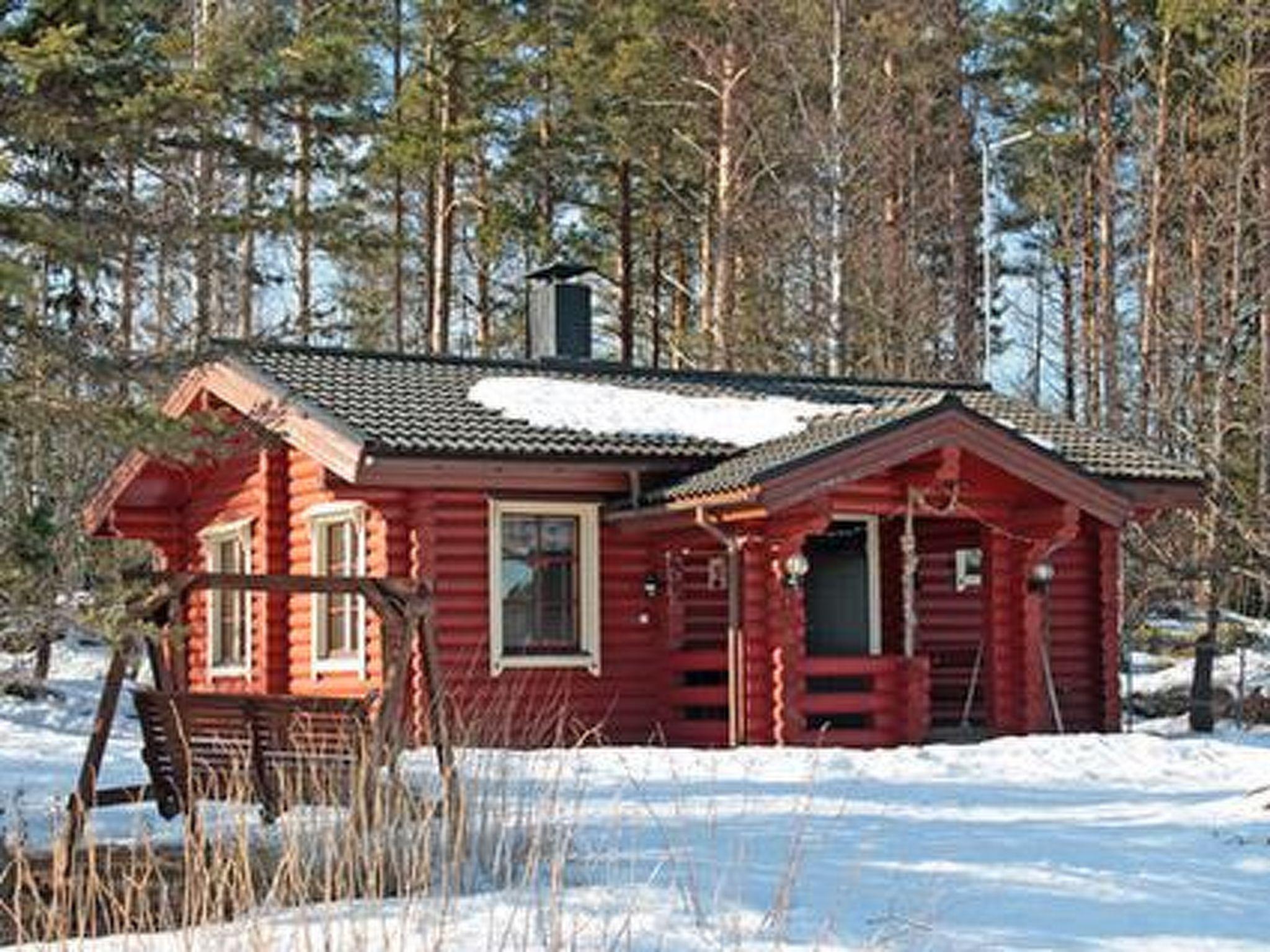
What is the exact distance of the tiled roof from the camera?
16.1 metres

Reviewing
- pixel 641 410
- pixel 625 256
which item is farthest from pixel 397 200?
pixel 641 410

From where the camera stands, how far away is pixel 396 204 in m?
33.3

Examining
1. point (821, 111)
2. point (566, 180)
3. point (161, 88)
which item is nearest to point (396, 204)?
point (566, 180)

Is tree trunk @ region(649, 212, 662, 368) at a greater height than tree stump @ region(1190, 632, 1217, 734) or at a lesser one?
greater

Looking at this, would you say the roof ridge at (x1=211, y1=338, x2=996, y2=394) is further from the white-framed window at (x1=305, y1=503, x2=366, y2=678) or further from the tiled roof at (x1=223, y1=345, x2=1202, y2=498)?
the white-framed window at (x1=305, y1=503, x2=366, y2=678)

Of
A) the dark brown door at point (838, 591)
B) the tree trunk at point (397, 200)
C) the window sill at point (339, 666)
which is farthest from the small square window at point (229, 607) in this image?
the tree trunk at point (397, 200)

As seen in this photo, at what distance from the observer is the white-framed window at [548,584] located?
16.9 meters

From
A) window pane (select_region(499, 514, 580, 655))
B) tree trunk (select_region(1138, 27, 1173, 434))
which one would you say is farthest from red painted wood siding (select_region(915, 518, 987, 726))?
tree trunk (select_region(1138, 27, 1173, 434))

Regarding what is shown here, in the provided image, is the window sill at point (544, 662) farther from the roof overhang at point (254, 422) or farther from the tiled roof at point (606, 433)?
the roof overhang at point (254, 422)

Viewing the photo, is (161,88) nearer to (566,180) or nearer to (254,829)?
(254,829)

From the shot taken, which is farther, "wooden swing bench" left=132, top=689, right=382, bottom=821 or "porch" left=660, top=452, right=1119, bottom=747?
"porch" left=660, top=452, right=1119, bottom=747

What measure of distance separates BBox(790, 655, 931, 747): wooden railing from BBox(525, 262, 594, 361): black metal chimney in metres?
6.28

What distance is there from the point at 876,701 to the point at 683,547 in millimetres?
2127

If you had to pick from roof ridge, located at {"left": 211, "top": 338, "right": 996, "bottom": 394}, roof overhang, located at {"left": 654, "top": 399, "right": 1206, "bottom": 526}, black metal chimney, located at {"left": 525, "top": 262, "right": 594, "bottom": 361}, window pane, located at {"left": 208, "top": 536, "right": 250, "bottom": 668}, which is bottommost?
window pane, located at {"left": 208, "top": 536, "right": 250, "bottom": 668}
